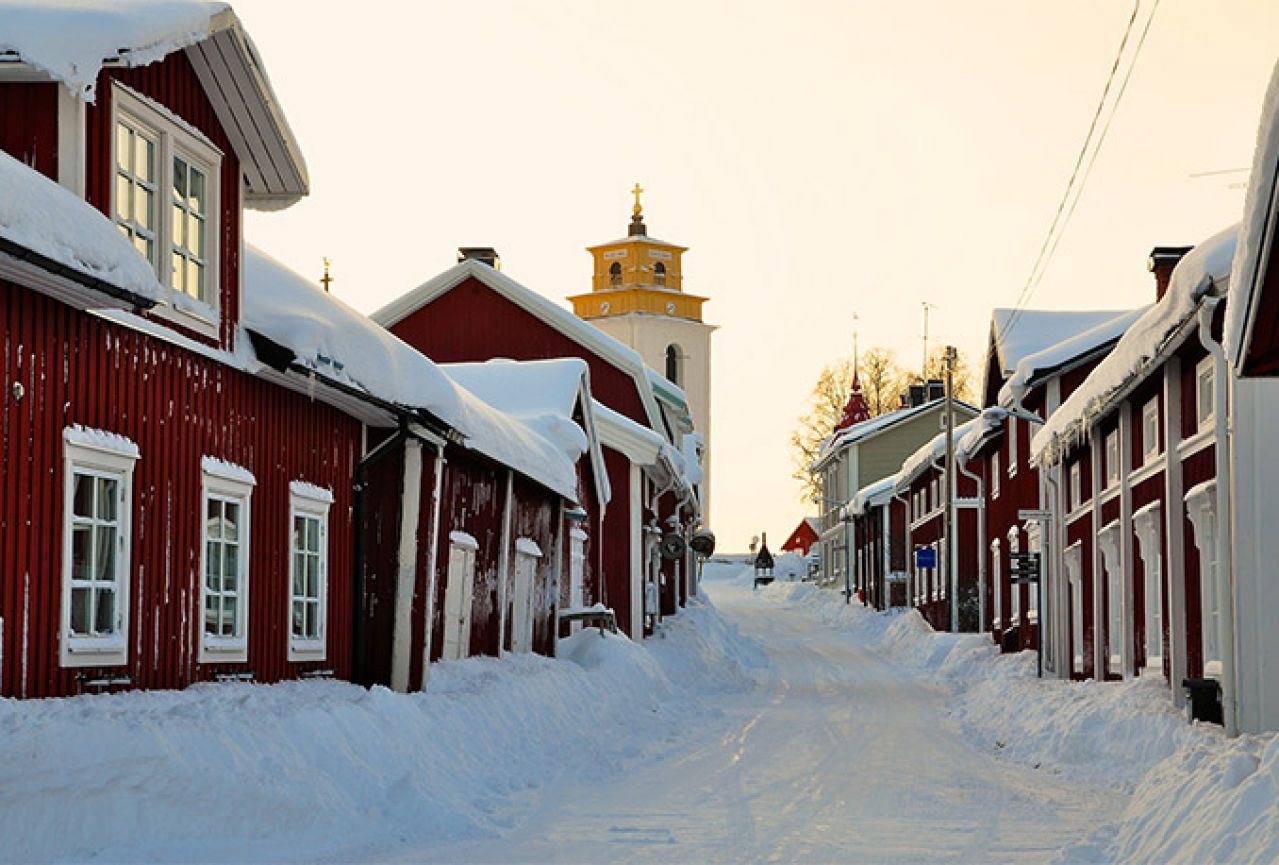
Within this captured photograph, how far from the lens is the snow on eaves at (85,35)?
34.3ft

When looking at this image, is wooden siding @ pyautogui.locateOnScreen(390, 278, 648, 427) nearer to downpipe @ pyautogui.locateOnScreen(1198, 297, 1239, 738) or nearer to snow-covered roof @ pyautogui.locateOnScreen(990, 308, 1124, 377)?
snow-covered roof @ pyautogui.locateOnScreen(990, 308, 1124, 377)

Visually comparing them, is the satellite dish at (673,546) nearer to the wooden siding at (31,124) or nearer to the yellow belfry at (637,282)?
the wooden siding at (31,124)

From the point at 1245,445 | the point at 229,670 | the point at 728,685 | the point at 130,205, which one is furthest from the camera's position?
the point at 728,685

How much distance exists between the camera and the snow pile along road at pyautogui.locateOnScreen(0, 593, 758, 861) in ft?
30.1

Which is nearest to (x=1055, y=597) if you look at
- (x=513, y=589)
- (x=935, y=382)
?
(x=513, y=589)

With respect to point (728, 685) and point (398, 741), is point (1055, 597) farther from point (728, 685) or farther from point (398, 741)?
point (398, 741)

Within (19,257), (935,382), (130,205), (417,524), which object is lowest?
(417,524)

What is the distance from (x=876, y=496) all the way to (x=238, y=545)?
45.5 m

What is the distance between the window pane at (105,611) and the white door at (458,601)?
7.83 metres

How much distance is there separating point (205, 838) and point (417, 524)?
23.4 feet

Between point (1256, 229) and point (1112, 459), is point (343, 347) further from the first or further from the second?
point (1112, 459)

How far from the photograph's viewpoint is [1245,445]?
48.7 ft

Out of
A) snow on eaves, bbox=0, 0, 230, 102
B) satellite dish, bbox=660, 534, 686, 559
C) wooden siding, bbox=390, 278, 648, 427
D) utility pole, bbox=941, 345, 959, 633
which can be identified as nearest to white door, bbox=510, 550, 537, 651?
snow on eaves, bbox=0, 0, 230, 102

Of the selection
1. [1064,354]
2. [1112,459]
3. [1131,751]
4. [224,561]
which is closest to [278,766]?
[224,561]
